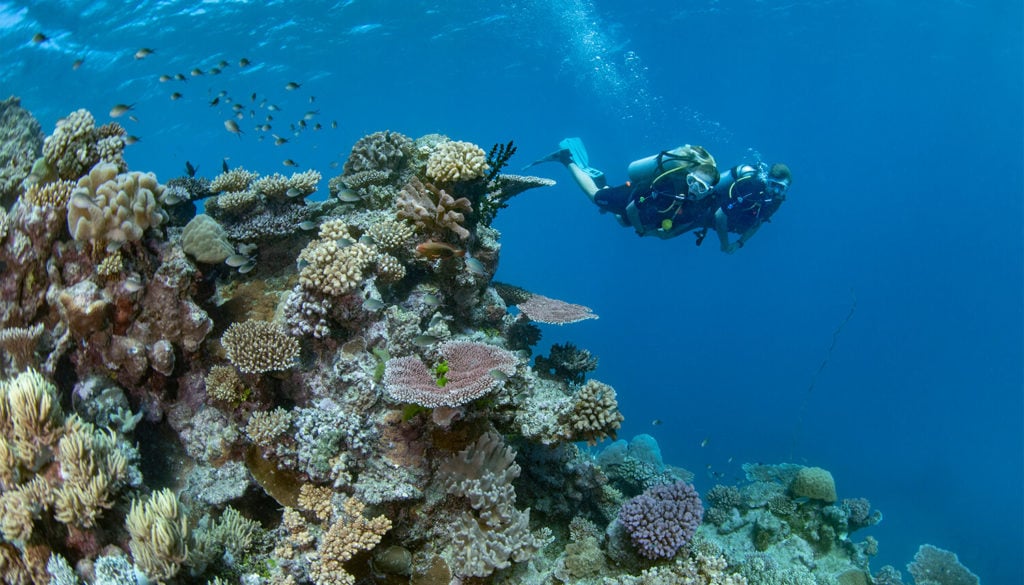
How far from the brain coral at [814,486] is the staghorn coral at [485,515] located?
7.82 metres

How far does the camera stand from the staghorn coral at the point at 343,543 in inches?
175

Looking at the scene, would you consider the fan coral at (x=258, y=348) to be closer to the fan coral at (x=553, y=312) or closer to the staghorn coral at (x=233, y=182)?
the staghorn coral at (x=233, y=182)

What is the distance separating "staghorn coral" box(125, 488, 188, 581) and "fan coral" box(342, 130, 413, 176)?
5.65m

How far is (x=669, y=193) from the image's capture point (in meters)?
11.0

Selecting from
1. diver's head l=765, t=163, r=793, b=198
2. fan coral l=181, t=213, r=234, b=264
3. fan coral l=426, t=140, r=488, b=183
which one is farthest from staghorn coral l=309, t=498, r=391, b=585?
diver's head l=765, t=163, r=793, b=198

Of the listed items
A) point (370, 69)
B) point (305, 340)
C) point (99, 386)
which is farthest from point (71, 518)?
point (370, 69)

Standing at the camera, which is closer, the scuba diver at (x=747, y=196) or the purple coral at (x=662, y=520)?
the purple coral at (x=662, y=520)

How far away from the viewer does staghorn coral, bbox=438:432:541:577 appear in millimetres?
4746

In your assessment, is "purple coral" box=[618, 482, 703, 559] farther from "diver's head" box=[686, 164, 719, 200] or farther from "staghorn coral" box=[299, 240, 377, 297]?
"diver's head" box=[686, 164, 719, 200]

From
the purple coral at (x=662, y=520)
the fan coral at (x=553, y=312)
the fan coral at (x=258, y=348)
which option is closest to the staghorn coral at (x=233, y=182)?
the fan coral at (x=258, y=348)

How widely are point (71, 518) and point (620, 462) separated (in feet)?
28.6

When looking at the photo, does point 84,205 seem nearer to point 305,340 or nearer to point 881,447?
point 305,340

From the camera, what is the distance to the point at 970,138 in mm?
72000

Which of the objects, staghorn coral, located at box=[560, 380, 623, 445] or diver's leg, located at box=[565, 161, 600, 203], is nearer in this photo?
staghorn coral, located at box=[560, 380, 623, 445]
